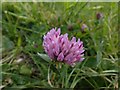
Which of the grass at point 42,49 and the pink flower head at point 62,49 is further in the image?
the grass at point 42,49

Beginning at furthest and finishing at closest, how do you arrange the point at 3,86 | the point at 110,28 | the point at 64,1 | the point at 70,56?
the point at 64,1 → the point at 110,28 → the point at 3,86 → the point at 70,56

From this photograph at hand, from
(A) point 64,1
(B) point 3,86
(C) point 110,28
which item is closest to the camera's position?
(B) point 3,86

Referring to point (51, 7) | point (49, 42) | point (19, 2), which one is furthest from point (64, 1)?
point (49, 42)

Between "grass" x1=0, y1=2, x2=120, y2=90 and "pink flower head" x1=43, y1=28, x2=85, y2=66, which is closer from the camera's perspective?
"pink flower head" x1=43, y1=28, x2=85, y2=66

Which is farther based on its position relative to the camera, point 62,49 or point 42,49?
point 42,49

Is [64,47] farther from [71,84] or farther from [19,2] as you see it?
[19,2]

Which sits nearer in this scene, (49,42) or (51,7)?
(49,42)

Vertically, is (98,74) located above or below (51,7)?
below

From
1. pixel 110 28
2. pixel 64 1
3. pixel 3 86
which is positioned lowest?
pixel 3 86
